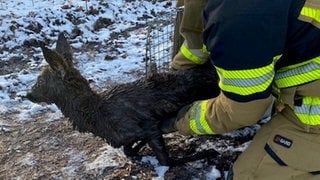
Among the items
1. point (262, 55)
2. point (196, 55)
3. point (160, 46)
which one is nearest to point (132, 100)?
point (196, 55)

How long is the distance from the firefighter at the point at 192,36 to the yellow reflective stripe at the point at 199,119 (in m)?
0.71

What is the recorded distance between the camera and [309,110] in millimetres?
2973

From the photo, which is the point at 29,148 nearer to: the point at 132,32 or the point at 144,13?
the point at 132,32

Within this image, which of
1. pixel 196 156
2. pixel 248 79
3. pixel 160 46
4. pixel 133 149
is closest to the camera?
pixel 248 79

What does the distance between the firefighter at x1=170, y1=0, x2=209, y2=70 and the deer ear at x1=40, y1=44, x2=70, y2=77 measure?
3.40 ft

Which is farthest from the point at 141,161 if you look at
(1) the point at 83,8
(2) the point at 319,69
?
(1) the point at 83,8

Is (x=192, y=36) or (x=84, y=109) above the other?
(x=192, y=36)

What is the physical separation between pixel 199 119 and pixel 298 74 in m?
0.76

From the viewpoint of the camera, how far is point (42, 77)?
168 inches

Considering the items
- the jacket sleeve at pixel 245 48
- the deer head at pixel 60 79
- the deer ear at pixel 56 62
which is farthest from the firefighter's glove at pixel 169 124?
the deer ear at pixel 56 62

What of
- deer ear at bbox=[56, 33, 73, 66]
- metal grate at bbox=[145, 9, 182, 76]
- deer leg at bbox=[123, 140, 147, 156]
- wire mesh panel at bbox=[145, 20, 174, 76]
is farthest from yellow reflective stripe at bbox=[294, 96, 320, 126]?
wire mesh panel at bbox=[145, 20, 174, 76]

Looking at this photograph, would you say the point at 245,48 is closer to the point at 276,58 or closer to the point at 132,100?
the point at 276,58

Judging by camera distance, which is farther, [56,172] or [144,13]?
[144,13]

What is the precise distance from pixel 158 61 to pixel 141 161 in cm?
158
